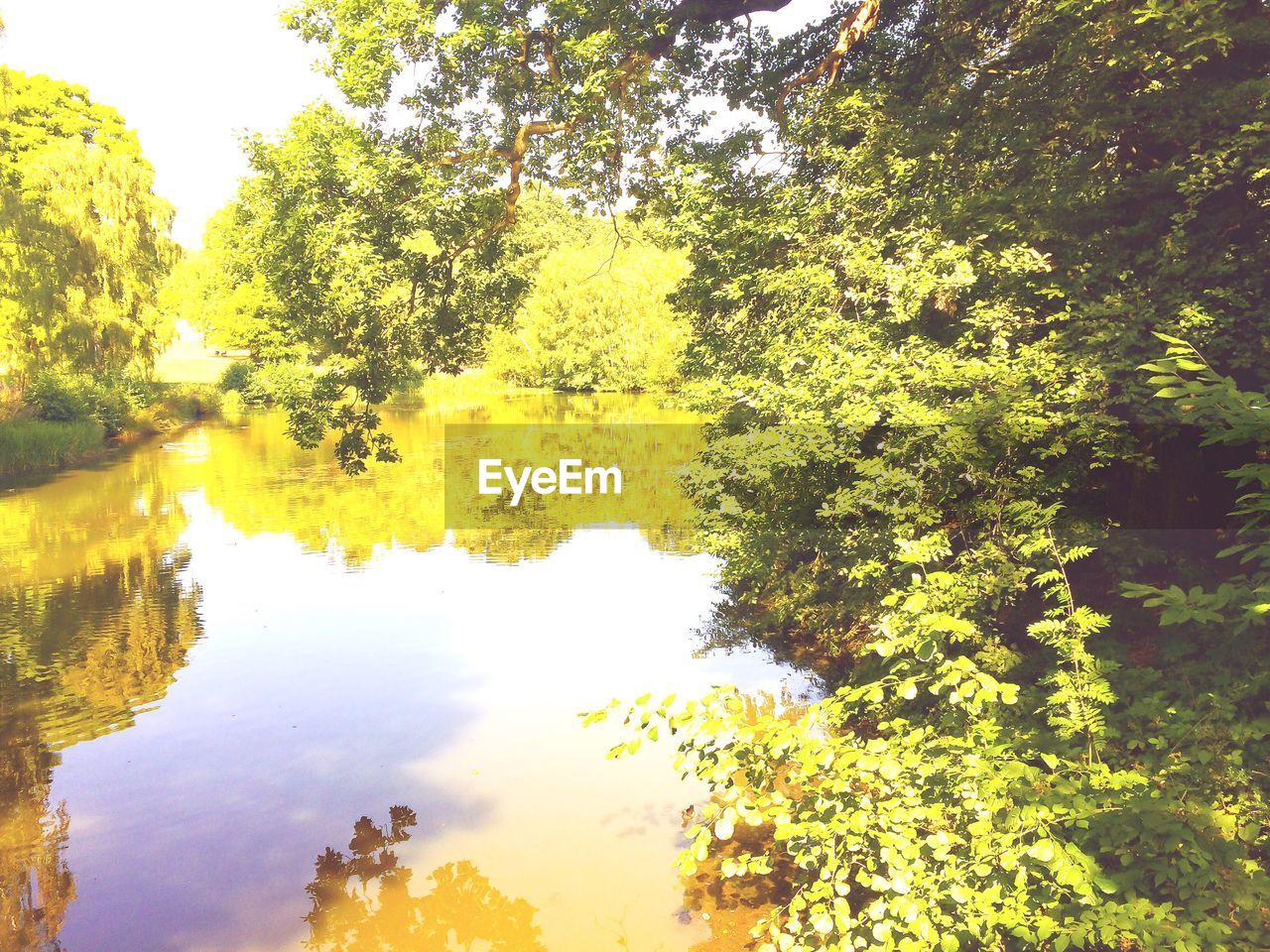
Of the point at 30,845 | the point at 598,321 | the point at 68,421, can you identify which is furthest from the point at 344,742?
the point at 598,321

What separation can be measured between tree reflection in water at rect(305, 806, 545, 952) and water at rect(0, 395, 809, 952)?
0.02m

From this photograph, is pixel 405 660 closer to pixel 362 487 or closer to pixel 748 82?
pixel 748 82

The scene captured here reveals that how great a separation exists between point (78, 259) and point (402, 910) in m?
26.7

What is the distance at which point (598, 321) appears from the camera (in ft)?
152

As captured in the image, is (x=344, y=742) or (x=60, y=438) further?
(x=60, y=438)

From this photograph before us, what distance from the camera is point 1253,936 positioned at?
3859mm

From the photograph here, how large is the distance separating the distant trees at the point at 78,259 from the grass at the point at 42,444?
1.50 meters

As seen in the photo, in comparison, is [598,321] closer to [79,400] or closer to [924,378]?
[79,400]

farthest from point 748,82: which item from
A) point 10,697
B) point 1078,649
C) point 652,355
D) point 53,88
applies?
point 53,88

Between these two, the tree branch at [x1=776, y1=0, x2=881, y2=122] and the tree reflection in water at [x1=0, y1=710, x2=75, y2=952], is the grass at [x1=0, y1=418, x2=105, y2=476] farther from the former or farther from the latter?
the tree branch at [x1=776, y1=0, x2=881, y2=122]

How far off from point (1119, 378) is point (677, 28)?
7966mm

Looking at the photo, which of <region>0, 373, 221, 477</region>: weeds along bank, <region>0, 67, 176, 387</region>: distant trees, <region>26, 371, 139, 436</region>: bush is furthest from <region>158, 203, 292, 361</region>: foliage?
<region>0, 373, 221, 477</region>: weeds along bank

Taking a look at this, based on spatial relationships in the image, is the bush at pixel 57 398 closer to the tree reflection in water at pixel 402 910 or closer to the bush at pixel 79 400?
the bush at pixel 79 400

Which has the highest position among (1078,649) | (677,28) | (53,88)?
(53,88)
